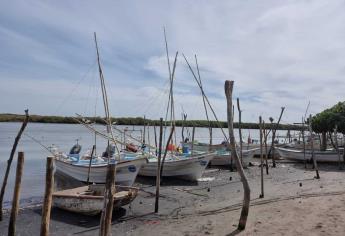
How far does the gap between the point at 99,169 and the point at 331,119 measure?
18279 millimetres

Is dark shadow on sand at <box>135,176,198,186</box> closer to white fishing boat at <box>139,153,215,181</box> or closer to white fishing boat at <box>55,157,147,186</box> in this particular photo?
white fishing boat at <box>139,153,215,181</box>

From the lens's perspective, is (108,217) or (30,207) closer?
(108,217)

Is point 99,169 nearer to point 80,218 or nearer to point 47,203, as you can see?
point 80,218

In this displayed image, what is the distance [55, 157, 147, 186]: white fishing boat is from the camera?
19.0 meters

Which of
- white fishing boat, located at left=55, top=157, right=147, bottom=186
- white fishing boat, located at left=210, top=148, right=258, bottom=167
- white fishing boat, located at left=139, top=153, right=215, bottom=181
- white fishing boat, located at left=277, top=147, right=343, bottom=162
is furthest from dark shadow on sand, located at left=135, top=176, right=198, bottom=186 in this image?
white fishing boat, located at left=277, top=147, right=343, bottom=162

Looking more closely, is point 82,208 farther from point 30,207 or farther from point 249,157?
point 249,157

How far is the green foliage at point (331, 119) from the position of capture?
28.8 m

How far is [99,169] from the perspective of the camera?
2052 centimetres

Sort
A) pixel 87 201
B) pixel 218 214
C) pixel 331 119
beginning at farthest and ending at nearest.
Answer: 1. pixel 331 119
2. pixel 87 201
3. pixel 218 214

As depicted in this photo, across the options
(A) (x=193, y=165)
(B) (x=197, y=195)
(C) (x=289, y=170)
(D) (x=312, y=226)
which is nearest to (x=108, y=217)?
(D) (x=312, y=226)

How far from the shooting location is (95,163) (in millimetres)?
22141

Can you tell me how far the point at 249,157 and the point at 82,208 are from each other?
709 inches

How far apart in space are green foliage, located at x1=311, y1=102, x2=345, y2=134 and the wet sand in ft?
31.7

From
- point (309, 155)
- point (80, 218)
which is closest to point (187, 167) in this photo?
point (80, 218)
